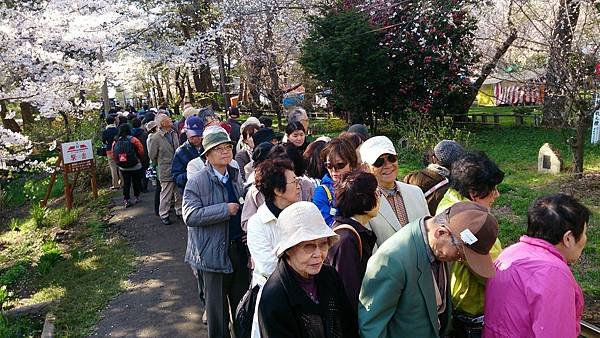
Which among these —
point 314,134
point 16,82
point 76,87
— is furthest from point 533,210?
point 314,134

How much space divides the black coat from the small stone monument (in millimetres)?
7938

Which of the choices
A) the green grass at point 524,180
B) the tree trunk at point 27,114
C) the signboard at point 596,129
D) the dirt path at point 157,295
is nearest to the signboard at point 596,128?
the signboard at point 596,129

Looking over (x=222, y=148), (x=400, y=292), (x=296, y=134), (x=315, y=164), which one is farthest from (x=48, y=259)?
(x=400, y=292)

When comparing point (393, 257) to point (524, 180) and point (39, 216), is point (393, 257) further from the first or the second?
point (39, 216)

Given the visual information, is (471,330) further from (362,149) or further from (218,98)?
(218,98)

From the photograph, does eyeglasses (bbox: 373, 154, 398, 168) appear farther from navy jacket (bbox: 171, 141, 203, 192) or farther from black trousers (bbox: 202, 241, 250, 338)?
navy jacket (bbox: 171, 141, 203, 192)

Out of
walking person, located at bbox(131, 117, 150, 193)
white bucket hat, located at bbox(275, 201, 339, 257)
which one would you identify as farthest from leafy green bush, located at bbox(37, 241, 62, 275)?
white bucket hat, located at bbox(275, 201, 339, 257)

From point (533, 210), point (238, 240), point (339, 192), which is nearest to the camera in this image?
point (533, 210)

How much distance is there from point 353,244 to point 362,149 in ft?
3.90

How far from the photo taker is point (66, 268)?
6727mm

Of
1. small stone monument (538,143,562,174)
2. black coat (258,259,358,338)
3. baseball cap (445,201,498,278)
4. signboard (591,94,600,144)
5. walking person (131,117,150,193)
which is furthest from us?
signboard (591,94,600,144)

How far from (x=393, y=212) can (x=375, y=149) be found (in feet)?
1.75

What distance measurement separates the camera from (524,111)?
56.2 feet

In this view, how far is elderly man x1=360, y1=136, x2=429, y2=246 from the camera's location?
10.0ft
